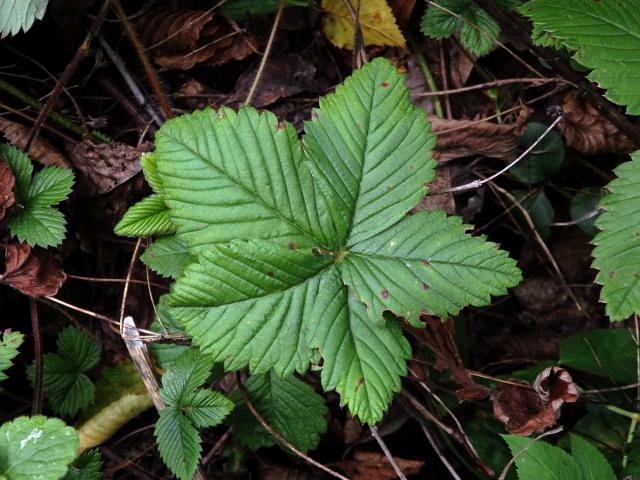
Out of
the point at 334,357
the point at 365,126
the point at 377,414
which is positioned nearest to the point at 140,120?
the point at 365,126

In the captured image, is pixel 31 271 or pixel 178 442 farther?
→ pixel 31 271

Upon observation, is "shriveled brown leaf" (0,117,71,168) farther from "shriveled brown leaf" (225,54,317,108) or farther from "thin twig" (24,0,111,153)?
"shriveled brown leaf" (225,54,317,108)

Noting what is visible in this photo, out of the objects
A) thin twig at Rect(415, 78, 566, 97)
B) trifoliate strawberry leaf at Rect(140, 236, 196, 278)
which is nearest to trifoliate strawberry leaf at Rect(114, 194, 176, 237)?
trifoliate strawberry leaf at Rect(140, 236, 196, 278)

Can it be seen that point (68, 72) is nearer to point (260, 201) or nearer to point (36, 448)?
point (260, 201)

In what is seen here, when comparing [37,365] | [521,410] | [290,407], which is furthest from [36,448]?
[521,410]

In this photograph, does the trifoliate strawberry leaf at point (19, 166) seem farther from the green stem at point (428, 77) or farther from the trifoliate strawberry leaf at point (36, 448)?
the green stem at point (428, 77)

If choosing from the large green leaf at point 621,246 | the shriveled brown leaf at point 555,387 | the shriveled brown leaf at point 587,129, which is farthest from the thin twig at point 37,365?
the shriveled brown leaf at point 587,129
